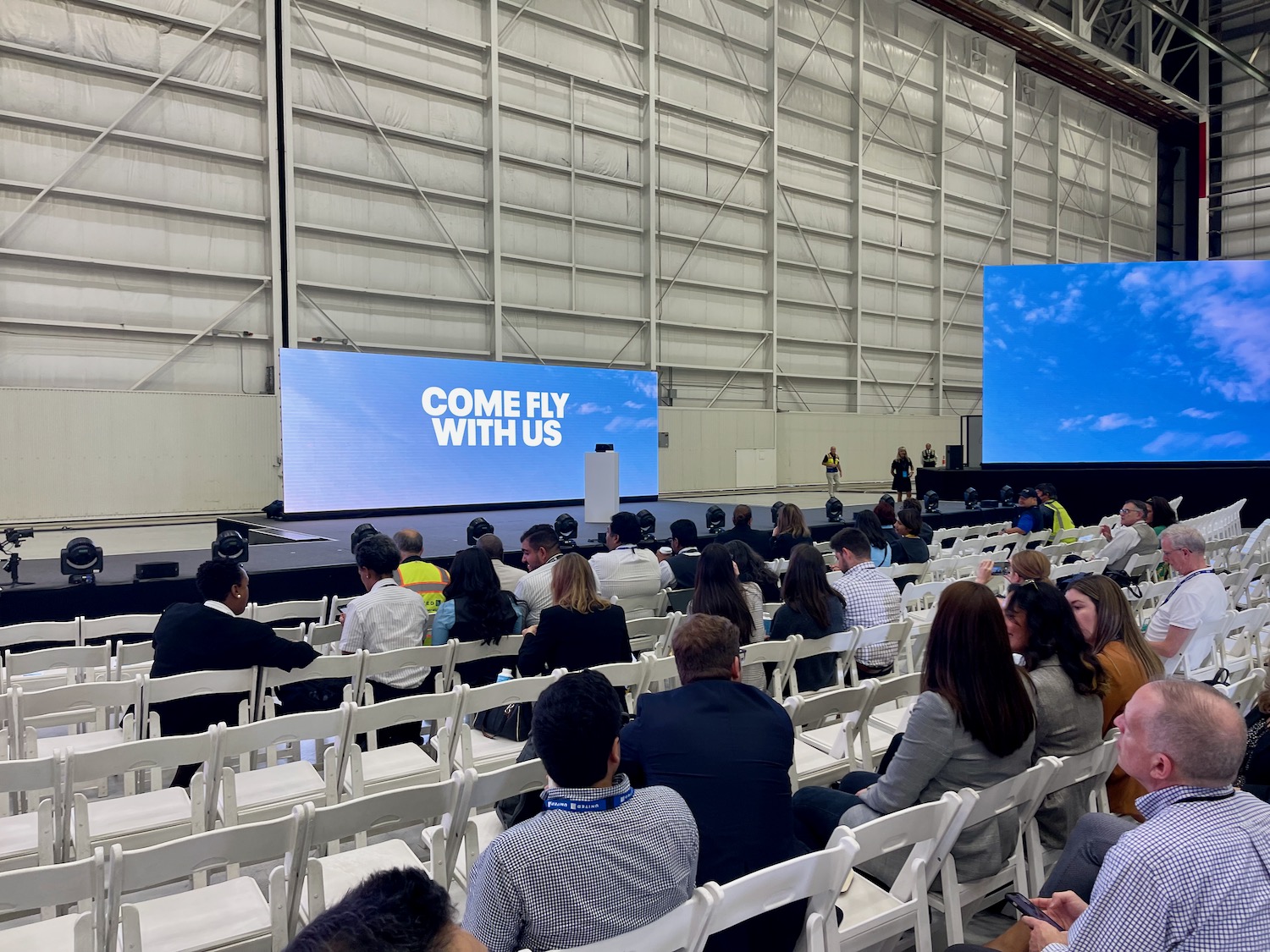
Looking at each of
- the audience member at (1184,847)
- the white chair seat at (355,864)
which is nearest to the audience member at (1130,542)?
the audience member at (1184,847)

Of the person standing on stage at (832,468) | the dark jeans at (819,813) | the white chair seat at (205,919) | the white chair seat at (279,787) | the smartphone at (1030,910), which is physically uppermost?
the person standing on stage at (832,468)

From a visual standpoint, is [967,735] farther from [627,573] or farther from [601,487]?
[601,487]

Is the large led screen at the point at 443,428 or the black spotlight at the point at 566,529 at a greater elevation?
the large led screen at the point at 443,428

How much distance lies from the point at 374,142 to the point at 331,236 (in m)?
1.58

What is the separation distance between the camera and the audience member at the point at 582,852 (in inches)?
61.4

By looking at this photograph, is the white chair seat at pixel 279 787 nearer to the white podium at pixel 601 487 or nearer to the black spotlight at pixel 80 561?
the black spotlight at pixel 80 561

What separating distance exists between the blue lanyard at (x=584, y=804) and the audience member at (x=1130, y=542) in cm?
618

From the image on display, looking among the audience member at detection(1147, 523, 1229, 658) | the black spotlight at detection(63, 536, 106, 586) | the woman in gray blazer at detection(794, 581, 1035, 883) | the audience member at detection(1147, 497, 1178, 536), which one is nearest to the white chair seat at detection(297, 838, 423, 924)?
the woman in gray blazer at detection(794, 581, 1035, 883)

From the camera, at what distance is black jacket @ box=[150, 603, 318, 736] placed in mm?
3342

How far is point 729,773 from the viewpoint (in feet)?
6.59

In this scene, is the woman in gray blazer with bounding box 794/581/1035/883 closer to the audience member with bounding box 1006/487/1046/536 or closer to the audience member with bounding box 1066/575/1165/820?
the audience member with bounding box 1066/575/1165/820

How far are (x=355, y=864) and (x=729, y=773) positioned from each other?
102cm

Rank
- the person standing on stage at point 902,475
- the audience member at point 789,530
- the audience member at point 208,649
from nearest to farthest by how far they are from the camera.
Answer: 1. the audience member at point 208,649
2. the audience member at point 789,530
3. the person standing on stage at point 902,475

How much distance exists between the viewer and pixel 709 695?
214cm
